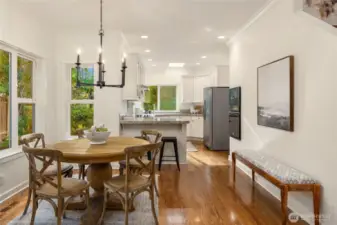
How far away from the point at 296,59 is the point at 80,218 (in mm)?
3033

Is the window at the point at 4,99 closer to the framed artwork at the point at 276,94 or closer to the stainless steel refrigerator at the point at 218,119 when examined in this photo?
the framed artwork at the point at 276,94

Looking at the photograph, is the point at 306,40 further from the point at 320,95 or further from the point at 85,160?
the point at 85,160

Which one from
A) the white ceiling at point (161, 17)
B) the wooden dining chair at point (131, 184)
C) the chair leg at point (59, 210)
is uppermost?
the white ceiling at point (161, 17)

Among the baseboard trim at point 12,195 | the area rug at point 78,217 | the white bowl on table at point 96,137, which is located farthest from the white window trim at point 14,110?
the white bowl on table at point 96,137

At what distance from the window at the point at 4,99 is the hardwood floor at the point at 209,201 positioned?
0.86 m

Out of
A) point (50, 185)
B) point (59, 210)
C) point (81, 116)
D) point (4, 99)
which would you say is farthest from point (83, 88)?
point (59, 210)

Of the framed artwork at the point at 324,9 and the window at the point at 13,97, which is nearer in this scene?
the framed artwork at the point at 324,9

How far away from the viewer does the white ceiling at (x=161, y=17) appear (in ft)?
12.0

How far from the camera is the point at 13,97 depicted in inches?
145

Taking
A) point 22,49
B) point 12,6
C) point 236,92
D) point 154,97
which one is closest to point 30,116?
point 22,49

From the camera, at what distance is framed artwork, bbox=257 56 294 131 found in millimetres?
3086

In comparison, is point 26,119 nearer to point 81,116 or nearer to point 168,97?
point 81,116

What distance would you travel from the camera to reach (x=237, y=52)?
5.26m

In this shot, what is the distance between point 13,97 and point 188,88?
652 centimetres
